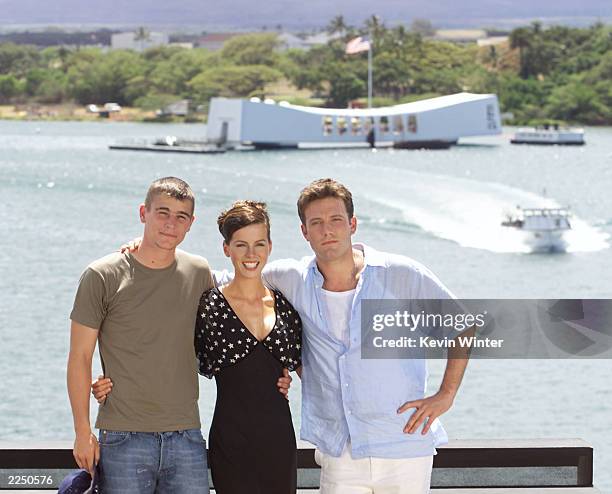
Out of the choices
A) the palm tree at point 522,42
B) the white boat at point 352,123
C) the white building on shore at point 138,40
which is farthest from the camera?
the white building on shore at point 138,40

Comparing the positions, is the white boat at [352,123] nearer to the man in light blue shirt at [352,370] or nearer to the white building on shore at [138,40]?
the white building on shore at [138,40]

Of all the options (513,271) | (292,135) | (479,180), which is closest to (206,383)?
(513,271)

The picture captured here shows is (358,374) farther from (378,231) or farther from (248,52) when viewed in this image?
(248,52)

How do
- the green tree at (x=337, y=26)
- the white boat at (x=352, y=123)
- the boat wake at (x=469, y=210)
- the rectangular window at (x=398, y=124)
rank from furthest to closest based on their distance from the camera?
the green tree at (x=337, y=26), the rectangular window at (x=398, y=124), the white boat at (x=352, y=123), the boat wake at (x=469, y=210)

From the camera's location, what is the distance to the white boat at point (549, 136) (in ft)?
90.6

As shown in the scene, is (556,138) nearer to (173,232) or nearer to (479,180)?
(479,180)

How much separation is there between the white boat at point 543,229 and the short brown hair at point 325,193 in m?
14.2

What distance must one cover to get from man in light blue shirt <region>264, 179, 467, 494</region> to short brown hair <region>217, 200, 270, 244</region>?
0.15 ft

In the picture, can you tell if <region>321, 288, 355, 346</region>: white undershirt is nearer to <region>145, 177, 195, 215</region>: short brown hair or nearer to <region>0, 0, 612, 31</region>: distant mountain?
<region>145, 177, 195, 215</region>: short brown hair

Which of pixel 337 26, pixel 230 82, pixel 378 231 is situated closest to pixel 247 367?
pixel 378 231

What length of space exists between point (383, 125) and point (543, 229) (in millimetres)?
13893

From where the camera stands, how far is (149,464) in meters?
1.35

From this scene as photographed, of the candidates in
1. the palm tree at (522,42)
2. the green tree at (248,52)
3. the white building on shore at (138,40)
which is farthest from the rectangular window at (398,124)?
the white building on shore at (138,40)

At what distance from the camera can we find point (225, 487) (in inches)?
54.0
